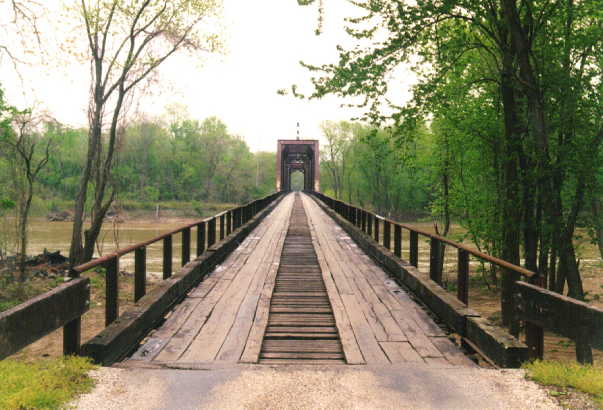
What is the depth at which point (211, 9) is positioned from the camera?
17.5m

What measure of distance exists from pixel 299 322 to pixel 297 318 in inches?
6.1

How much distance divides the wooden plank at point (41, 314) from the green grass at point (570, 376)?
3285 mm

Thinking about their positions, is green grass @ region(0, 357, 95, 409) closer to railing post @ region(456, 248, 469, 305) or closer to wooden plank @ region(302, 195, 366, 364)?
wooden plank @ region(302, 195, 366, 364)

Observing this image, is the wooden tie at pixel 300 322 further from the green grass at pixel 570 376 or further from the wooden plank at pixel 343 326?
the green grass at pixel 570 376

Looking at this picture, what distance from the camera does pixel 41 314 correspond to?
300 centimetres

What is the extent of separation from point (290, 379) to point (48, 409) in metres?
1.49

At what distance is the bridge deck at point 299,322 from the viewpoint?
13.2ft

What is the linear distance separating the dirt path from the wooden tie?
0.61 meters

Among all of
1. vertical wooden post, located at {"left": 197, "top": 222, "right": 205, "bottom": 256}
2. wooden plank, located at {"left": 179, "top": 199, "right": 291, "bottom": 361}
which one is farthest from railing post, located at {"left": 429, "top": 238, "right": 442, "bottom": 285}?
vertical wooden post, located at {"left": 197, "top": 222, "right": 205, "bottom": 256}

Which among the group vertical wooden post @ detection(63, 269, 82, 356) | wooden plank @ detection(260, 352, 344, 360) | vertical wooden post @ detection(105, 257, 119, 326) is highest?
vertical wooden post @ detection(105, 257, 119, 326)

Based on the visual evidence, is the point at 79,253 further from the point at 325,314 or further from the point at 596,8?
the point at 596,8

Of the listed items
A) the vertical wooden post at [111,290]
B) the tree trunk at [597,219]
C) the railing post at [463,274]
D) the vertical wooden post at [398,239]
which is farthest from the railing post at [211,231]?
the tree trunk at [597,219]

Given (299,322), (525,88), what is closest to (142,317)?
(299,322)

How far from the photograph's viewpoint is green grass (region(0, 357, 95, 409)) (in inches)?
106
